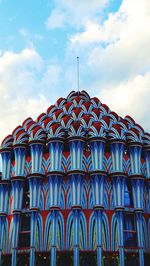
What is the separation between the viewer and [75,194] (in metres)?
45.8

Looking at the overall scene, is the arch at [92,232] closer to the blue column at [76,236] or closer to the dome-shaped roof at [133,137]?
the blue column at [76,236]

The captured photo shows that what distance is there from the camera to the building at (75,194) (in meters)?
44.7

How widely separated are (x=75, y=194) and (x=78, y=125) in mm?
9026

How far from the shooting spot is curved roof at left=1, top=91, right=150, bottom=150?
49.1 meters

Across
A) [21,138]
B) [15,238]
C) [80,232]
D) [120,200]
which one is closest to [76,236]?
[80,232]

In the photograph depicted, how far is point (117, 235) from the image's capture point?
45219 mm

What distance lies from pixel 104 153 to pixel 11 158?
13071mm

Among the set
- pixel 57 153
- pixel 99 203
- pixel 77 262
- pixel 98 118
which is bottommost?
pixel 77 262

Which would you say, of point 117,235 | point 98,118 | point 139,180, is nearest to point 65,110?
point 98,118

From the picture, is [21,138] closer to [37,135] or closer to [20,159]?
[37,135]

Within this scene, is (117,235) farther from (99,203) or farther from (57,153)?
(57,153)

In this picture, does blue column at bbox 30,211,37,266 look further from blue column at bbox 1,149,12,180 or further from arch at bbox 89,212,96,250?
blue column at bbox 1,149,12,180

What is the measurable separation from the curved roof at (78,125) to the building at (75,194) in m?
0.15

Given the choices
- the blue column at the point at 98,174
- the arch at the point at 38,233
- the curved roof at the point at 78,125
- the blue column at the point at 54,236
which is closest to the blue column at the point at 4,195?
the curved roof at the point at 78,125
